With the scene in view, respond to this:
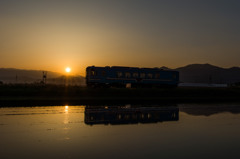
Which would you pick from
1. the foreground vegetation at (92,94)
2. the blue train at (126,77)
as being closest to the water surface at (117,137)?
the foreground vegetation at (92,94)

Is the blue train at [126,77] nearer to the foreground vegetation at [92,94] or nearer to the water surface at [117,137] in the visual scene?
the foreground vegetation at [92,94]

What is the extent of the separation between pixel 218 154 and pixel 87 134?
22.5 feet

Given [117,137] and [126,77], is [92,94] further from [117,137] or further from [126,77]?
[117,137]

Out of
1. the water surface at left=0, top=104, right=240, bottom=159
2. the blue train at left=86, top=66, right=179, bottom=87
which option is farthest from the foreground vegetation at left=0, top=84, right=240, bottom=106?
the water surface at left=0, top=104, right=240, bottom=159

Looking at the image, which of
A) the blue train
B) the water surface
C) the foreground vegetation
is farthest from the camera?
the blue train

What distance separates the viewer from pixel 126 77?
151 feet

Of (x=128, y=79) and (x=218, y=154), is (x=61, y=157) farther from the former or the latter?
(x=128, y=79)

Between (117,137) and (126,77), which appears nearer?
(117,137)

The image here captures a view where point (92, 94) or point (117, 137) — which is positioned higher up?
point (92, 94)

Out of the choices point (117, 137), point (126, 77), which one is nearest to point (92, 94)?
point (126, 77)

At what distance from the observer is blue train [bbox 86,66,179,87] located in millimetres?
44531

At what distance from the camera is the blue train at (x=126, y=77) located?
44.5m

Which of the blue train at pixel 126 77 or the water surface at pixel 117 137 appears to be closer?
the water surface at pixel 117 137

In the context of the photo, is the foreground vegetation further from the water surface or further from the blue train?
the water surface
